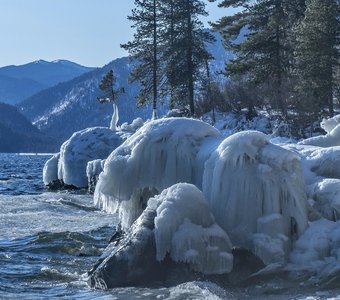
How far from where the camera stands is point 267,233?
1012cm

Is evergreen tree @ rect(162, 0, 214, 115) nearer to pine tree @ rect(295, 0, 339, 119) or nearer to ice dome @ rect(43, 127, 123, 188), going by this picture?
ice dome @ rect(43, 127, 123, 188)

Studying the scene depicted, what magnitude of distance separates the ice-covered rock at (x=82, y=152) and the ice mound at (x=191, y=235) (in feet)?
75.7

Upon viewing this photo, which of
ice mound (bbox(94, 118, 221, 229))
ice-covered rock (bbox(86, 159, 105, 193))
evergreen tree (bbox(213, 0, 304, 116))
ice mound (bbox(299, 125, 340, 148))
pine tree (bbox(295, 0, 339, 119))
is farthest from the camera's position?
evergreen tree (bbox(213, 0, 304, 116))

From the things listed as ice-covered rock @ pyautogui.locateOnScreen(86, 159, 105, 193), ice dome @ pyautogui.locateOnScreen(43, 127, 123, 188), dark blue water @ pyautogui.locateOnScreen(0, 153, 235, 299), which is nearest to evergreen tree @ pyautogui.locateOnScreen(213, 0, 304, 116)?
ice dome @ pyautogui.locateOnScreen(43, 127, 123, 188)

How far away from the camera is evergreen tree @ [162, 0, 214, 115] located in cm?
4044

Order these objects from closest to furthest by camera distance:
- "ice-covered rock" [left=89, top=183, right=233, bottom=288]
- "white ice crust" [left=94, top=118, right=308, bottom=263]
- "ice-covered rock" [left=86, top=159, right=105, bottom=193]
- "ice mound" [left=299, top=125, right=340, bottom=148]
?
1. "ice-covered rock" [left=89, top=183, right=233, bottom=288]
2. "white ice crust" [left=94, top=118, right=308, bottom=263]
3. "ice mound" [left=299, top=125, right=340, bottom=148]
4. "ice-covered rock" [left=86, top=159, right=105, bottom=193]

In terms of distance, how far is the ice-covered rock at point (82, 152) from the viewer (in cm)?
3325

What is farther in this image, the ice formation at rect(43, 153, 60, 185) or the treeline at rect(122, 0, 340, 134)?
the ice formation at rect(43, 153, 60, 185)

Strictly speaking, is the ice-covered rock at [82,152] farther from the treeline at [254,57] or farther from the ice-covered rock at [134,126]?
the treeline at [254,57]

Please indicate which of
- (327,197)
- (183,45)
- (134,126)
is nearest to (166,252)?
(327,197)

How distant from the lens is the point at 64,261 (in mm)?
12469

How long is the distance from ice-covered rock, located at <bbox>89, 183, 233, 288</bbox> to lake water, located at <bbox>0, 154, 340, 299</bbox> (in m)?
0.32

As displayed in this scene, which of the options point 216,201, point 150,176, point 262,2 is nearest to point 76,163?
point 262,2

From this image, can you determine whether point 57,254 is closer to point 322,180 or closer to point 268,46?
point 322,180
